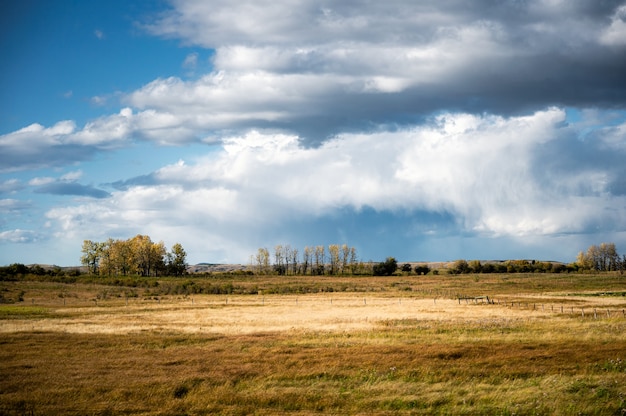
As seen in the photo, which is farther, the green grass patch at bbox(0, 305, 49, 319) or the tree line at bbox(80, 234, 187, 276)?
the tree line at bbox(80, 234, 187, 276)

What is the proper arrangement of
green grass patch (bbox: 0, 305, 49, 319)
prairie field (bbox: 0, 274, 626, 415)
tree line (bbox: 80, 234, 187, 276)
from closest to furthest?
1. prairie field (bbox: 0, 274, 626, 415)
2. green grass patch (bbox: 0, 305, 49, 319)
3. tree line (bbox: 80, 234, 187, 276)

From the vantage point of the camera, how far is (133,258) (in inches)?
7195

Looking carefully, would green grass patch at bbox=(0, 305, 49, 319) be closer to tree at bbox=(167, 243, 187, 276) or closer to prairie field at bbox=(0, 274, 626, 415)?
prairie field at bbox=(0, 274, 626, 415)

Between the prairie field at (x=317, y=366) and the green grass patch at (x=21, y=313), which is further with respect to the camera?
the green grass patch at (x=21, y=313)

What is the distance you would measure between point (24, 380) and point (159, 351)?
10440mm

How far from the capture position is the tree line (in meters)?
179

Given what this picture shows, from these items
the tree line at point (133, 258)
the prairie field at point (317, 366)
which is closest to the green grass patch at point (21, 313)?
the prairie field at point (317, 366)

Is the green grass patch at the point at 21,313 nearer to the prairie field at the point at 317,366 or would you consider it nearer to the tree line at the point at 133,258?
the prairie field at the point at 317,366

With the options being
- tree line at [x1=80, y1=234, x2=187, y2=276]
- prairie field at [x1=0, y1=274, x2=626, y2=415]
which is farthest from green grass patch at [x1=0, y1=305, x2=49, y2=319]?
tree line at [x1=80, y1=234, x2=187, y2=276]

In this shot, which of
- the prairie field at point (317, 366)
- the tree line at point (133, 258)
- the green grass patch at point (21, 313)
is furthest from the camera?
the tree line at point (133, 258)

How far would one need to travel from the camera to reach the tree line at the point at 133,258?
17938 cm

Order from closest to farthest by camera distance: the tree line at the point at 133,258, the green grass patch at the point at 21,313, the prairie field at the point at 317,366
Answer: the prairie field at the point at 317,366 → the green grass patch at the point at 21,313 → the tree line at the point at 133,258

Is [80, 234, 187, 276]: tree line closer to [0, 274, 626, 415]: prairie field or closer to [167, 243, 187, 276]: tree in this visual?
[167, 243, 187, 276]: tree

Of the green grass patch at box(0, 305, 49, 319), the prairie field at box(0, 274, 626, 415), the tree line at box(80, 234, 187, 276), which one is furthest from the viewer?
the tree line at box(80, 234, 187, 276)
